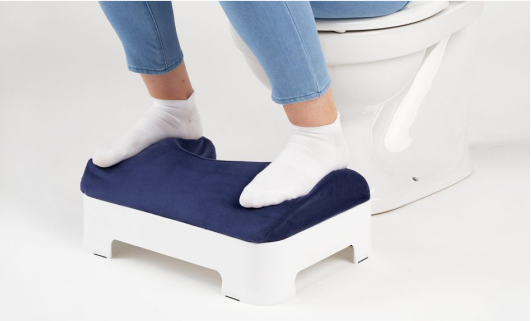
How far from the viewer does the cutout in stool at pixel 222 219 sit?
5.55 ft

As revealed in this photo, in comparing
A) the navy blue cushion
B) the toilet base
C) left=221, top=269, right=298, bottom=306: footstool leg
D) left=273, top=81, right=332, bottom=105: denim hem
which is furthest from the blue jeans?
the toilet base

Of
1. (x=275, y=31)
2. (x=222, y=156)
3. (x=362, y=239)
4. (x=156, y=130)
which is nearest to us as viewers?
(x=275, y=31)

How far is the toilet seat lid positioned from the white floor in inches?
15.3

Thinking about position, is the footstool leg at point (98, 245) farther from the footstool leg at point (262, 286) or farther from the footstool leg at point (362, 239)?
the footstool leg at point (362, 239)

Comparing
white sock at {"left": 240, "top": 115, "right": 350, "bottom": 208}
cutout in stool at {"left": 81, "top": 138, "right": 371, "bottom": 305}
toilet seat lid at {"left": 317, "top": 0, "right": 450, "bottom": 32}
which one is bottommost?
cutout in stool at {"left": 81, "top": 138, "right": 371, "bottom": 305}

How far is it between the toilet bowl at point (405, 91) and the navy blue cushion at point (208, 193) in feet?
0.70

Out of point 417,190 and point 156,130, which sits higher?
point 156,130

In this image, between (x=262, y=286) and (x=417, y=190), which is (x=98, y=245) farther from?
(x=417, y=190)

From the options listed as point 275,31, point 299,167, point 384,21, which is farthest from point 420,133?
point 275,31

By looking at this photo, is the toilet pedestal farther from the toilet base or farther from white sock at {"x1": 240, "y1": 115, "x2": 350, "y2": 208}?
white sock at {"x1": 240, "y1": 115, "x2": 350, "y2": 208}

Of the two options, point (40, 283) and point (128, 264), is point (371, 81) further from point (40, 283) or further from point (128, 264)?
point (40, 283)

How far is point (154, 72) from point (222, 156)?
17.9 inches

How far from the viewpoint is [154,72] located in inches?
76.7

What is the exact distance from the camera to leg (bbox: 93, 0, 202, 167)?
1.88 metres
